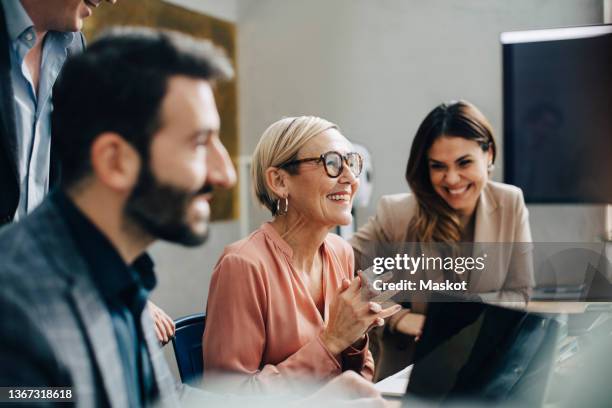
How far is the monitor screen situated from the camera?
1288 millimetres

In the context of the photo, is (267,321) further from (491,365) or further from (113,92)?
(113,92)

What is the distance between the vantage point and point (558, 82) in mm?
1354

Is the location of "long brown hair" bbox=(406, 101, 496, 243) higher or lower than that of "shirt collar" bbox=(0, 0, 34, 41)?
lower

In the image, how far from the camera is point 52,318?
1.99 feet

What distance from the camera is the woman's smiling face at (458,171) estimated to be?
1.30 meters

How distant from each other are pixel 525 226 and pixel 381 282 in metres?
0.37

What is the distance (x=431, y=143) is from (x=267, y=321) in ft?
1.81

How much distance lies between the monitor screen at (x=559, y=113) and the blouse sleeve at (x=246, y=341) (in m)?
0.67

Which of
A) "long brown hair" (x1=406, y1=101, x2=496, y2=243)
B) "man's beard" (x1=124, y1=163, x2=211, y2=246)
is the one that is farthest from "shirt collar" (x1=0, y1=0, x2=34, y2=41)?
"long brown hair" (x1=406, y1=101, x2=496, y2=243)

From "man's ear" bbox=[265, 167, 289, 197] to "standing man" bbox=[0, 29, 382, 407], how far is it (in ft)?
1.23

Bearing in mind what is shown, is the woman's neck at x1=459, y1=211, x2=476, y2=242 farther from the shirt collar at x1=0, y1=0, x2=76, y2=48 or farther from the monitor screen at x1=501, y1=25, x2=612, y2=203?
the shirt collar at x1=0, y1=0, x2=76, y2=48

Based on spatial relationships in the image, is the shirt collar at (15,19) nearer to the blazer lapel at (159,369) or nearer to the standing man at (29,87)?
the standing man at (29,87)

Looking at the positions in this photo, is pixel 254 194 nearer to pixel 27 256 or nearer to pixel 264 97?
pixel 264 97

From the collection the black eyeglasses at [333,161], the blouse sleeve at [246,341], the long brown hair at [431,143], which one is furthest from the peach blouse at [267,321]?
the long brown hair at [431,143]
